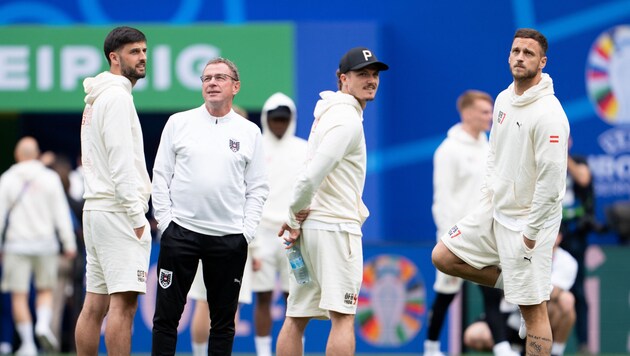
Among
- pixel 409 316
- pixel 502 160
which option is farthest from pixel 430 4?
pixel 502 160

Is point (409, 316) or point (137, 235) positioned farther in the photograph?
point (409, 316)

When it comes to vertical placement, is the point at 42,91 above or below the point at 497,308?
above

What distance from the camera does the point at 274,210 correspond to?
10.6 metres

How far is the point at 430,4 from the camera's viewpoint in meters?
16.2

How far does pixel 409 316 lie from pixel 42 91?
5.60 meters

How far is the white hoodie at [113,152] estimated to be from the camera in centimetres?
796

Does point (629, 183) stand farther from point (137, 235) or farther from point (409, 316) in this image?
point (137, 235)

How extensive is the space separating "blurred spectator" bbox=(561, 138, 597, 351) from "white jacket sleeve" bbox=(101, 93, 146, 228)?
6223mm

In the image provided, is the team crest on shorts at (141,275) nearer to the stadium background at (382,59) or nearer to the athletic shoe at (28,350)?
the athletic shoe at (28,350)

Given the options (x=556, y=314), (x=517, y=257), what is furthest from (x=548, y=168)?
(x=556, y=314)

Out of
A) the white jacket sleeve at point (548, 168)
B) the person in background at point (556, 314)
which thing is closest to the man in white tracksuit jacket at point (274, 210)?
the person in background at point (556, 314)

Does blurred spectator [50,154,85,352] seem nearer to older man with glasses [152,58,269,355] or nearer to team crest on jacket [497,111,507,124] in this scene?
older man with glasses [152,58,269,355]

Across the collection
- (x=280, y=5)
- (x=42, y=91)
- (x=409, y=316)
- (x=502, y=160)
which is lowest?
(x=409, y=316)

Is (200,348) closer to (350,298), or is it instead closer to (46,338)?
(350,298)
